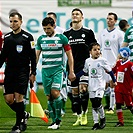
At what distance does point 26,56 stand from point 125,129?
240 centimetres

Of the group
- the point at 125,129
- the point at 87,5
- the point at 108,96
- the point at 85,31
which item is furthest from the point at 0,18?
the point at 125,129

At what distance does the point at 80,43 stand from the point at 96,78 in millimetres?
1396

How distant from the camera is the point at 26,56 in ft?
43.7

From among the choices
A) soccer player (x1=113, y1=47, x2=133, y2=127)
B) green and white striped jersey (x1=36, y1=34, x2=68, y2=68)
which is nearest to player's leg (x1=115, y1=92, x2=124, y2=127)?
soccer player (x1=113, y1=47, x2=133, y2=127)

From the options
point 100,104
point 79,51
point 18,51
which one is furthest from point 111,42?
point 18,51

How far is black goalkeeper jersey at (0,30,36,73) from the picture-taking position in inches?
520

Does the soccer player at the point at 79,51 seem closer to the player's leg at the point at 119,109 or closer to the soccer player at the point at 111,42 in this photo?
the player's leg at the point at 119,109

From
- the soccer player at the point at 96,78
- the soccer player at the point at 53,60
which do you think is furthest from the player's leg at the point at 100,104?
the soccer player at the point at 53,60

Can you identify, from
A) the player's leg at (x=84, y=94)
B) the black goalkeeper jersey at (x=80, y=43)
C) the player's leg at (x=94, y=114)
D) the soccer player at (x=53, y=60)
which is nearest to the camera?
the player's leg at (x=94, y=114)

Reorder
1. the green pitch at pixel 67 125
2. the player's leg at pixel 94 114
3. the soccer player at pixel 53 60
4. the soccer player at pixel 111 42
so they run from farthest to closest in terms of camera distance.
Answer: the soccer player at pixel 111 42 → the soccer player at pixel 53 60 → the player's leg at pixel 94 114 → the green pitch at pixel 67 125

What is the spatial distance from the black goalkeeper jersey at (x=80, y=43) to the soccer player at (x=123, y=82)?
0.70 m

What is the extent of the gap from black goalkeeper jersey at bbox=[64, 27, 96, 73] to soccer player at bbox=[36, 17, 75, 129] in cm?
112

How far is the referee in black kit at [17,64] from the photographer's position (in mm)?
13203

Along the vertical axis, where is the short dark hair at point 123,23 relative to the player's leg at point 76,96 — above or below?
above
